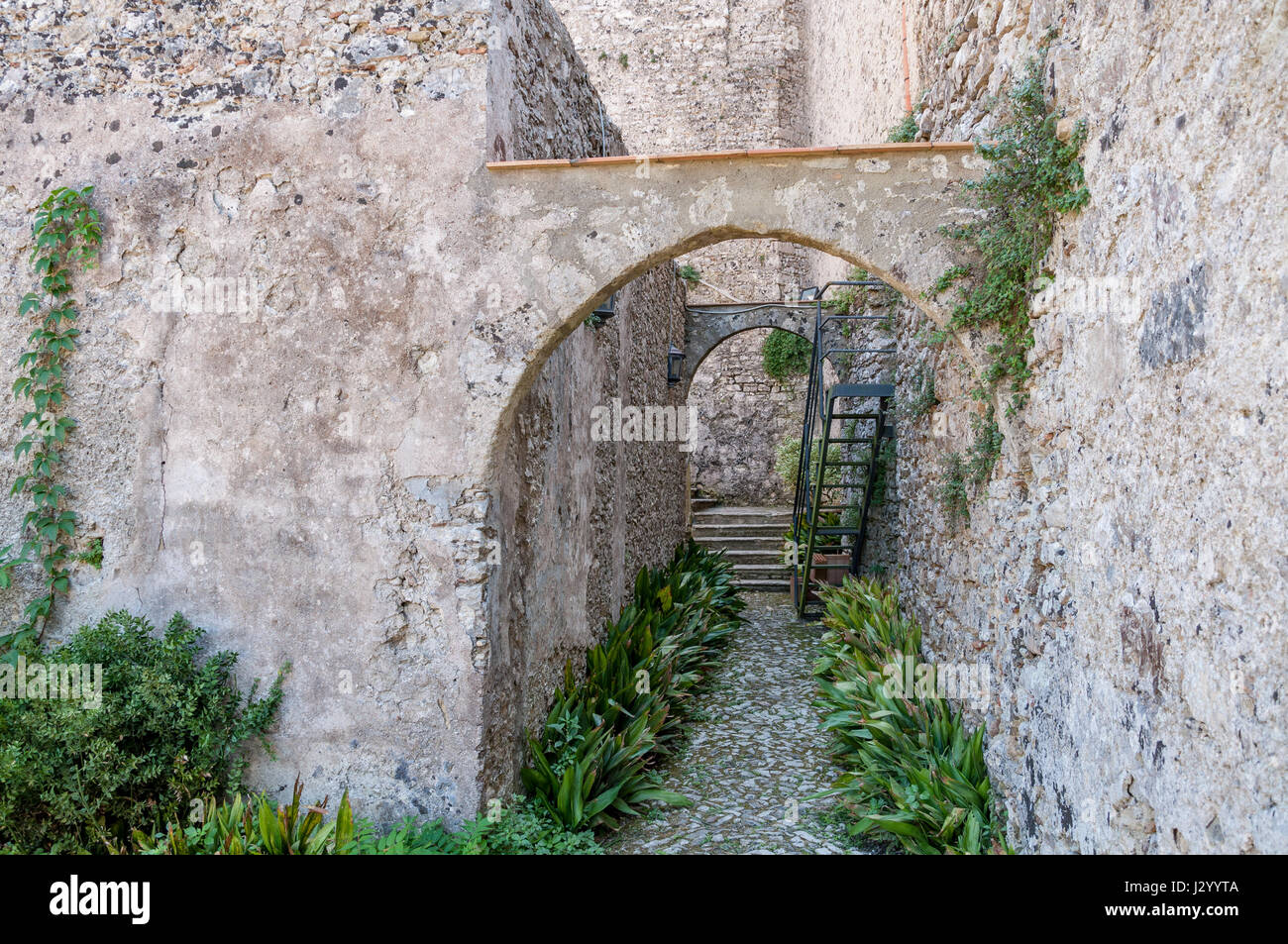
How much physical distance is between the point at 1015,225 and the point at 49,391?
4079 mm

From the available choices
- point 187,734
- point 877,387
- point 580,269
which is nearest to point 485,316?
point 580,269

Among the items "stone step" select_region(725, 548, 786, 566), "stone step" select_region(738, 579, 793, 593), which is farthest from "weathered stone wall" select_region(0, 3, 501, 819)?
"stone step" select_region(725, 548, 786, 566)

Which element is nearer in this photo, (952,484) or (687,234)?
(687,234)

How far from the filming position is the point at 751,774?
183 inches

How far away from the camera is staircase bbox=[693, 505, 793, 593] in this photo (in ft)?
34.3

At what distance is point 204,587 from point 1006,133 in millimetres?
3767

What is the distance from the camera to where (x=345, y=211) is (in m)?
3.45

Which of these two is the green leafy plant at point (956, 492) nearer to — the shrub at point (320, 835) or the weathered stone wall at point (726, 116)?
the shrub at point (320, 835)

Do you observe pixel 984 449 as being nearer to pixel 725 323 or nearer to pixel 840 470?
pixel 840 470

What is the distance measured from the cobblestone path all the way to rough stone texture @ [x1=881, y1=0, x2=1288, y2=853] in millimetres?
1072

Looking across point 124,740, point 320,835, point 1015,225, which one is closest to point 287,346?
point 124,740

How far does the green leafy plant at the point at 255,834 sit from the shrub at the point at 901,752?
87.7 inches

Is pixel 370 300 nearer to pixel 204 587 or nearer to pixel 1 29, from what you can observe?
pixel 204 587
